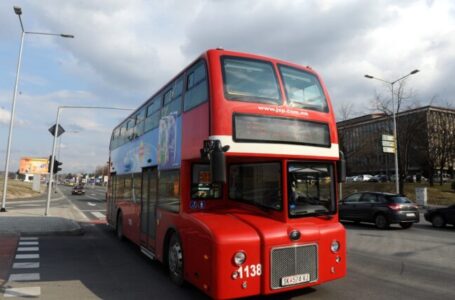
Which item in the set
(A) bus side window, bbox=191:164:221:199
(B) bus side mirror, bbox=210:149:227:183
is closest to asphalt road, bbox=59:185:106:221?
(A) bus side window, bbox=191:164:221:199

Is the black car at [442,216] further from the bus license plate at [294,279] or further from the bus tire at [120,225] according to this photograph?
the bus license plate at [294,279]

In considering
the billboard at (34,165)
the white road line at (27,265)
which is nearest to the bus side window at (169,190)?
the white road line at (27,265)

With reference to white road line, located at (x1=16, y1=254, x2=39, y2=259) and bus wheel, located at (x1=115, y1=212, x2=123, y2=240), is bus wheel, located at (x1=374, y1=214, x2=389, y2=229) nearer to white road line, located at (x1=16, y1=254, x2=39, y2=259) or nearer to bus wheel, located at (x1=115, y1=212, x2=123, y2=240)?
bus wheel, located at (x1=115, y1=212, x2=123, y2=240)

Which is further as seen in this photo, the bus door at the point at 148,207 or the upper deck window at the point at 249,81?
the bus door at the point at 148,207

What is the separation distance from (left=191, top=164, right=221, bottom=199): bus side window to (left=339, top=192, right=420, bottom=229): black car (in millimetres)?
11381

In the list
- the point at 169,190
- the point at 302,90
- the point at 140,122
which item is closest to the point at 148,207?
the point at 169,190

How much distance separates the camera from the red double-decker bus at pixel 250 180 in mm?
5969

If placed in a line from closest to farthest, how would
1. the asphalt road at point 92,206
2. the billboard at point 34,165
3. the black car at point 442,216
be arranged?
the black car at point 442,216, the asphalt road at point 92,206, the billboard at point 34,165

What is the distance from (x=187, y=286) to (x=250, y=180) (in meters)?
2.07

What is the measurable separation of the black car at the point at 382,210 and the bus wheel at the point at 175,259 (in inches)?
457

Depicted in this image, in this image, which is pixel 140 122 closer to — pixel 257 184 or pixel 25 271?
pixel 25 271

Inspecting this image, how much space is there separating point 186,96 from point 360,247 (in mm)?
7124

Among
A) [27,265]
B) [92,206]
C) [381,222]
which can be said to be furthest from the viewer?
[92,206]

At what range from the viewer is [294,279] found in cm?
612
